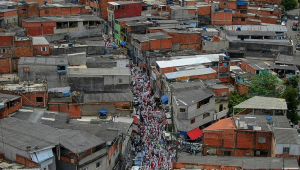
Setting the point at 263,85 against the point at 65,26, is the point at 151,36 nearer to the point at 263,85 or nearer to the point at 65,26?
the point at 65,26

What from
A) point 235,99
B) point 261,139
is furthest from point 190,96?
point 261,139

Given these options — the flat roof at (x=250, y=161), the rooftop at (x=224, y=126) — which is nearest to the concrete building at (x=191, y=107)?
the rooftop at (x=224, y=126)

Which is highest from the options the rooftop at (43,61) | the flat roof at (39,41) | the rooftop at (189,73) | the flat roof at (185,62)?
the flat roof at (39,41)

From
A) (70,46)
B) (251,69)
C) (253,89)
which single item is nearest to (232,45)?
(251,69)

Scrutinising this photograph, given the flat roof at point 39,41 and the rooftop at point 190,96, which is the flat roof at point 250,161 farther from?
the flat roof at point 39,41

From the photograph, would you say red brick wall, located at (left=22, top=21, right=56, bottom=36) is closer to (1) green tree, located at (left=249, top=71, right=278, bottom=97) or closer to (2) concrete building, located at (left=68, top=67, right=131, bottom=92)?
(2) concrete building, located at (left=68, top=67, right=131, bottom=92)

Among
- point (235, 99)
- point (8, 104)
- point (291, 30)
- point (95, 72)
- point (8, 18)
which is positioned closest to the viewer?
point (8, 104)
